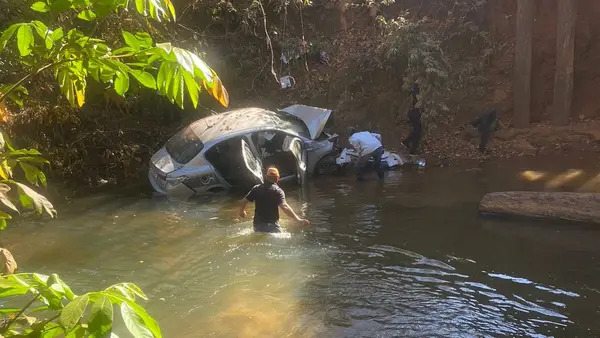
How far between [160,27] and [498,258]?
419 inches

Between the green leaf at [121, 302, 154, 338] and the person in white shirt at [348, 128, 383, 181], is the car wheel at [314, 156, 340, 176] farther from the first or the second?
the green leaf at [121, 302, 154, 338]

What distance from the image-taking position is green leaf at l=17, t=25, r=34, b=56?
70.3 inches

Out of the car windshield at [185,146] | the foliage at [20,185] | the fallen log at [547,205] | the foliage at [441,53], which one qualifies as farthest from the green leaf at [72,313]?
the foliage at [441,53]

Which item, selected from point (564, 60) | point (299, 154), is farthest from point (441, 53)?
point (299, 154)

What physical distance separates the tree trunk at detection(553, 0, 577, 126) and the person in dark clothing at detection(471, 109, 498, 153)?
5.72 ft

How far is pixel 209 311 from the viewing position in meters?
6.12

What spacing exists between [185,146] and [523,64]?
8656mm

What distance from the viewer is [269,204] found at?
8234 mm

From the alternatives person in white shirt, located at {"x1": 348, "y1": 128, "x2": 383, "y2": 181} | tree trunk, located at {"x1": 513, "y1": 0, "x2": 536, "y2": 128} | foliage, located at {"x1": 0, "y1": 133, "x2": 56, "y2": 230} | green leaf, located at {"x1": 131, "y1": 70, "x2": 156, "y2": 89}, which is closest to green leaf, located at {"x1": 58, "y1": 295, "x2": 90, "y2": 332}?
foliage, located at {"x1": 0, "y1": 133, "x2": 56, "y2": 230}

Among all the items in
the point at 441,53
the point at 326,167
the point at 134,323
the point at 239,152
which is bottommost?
the point at 326,167

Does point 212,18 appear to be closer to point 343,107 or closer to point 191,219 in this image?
point 343,107

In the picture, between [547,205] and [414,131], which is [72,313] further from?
[414,131]

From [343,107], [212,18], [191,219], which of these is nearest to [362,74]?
[343,107]

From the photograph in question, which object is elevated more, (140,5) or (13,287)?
(140,5)
